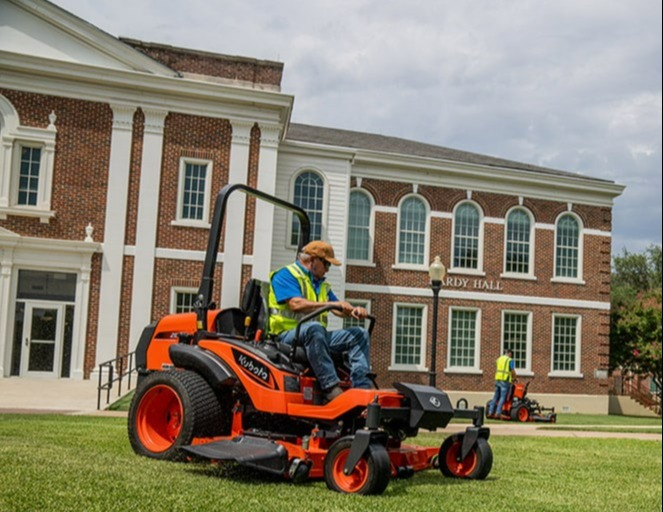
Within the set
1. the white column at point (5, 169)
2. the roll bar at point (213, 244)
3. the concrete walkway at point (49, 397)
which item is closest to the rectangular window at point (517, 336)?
the white column at point (5, 169)

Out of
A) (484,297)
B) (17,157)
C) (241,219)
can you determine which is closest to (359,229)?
(484,297)

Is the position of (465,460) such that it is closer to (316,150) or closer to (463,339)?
(316,150)

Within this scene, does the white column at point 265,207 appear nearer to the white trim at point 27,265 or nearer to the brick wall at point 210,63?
the brick wall at point 210,63

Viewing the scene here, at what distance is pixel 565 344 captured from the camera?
27.4m

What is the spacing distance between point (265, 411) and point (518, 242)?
22.2 metres

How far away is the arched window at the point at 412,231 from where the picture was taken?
25.8m

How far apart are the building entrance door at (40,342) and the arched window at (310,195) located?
1492 cm

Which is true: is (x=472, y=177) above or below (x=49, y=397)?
above

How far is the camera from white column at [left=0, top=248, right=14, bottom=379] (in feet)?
19.4

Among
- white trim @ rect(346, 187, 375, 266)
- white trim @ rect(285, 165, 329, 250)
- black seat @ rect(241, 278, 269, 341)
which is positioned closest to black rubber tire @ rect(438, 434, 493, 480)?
black seat @ rect(241, 278, 269, 341)

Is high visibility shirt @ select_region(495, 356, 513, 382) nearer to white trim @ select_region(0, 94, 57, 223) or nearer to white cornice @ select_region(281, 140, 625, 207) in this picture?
white cornice @ select_region(281, 140, 625, 207)

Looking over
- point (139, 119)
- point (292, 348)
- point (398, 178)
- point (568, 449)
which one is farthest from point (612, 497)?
point (398, 178)

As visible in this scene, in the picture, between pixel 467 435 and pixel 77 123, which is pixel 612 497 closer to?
pixel 467 435

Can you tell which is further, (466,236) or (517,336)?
(517,336)
